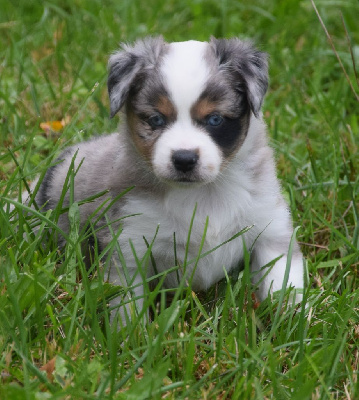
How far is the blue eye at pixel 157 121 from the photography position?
3783 millimetres

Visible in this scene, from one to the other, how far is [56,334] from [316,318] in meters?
1.29

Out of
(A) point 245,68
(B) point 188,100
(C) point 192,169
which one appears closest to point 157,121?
(B) point 188,100

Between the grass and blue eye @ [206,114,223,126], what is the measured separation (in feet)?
2.46

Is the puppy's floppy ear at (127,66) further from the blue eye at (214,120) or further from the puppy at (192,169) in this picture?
the blue eye at (214,120)

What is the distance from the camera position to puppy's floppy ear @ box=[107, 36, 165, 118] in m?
3.92

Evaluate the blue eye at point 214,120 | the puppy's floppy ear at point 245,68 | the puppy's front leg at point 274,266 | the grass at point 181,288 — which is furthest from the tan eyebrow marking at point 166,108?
the puppy's front leg at point 274,266

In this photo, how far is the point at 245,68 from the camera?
3.96 m

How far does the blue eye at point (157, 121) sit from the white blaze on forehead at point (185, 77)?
11cm

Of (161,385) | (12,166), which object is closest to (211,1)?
(12,166)

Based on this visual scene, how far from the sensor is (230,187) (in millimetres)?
4062

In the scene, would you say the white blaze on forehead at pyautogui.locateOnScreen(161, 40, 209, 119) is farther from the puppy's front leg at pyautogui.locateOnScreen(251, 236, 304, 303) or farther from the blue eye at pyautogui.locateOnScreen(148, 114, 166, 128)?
the puppy's front leg at pyautogui.locateOnScreen(251, 236, 304, 303)

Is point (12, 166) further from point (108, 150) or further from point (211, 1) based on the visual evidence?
point (211, 1)

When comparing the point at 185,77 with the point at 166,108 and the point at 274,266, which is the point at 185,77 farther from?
the point at 274,266

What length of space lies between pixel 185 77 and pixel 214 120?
0.27 metres
